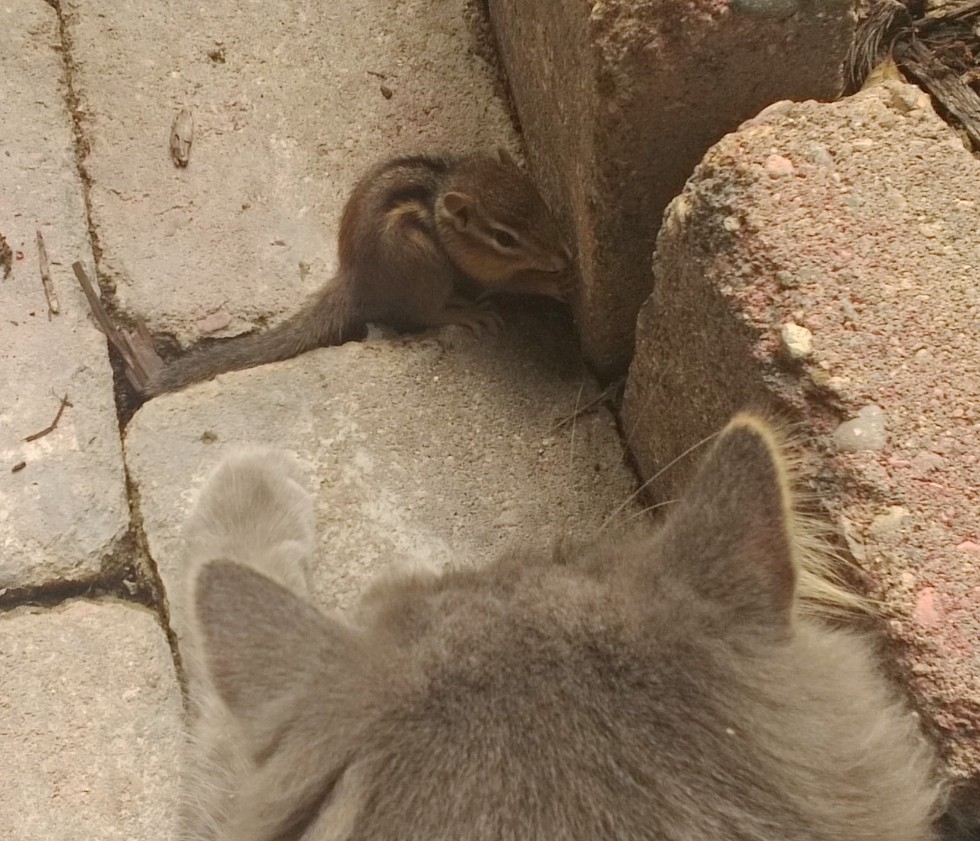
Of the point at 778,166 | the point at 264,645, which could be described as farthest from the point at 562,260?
the point at 264,645

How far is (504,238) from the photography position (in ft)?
9.52

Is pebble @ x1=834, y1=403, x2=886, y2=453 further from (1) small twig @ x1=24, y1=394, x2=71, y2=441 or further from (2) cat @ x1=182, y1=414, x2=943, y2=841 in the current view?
(1) small twig @ x1=24, y1=394, x2=71, y2=441

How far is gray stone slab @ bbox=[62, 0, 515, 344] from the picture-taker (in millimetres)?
2975

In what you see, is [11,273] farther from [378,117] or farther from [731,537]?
[731,537]

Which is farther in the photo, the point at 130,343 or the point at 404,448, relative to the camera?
the point at 130,343

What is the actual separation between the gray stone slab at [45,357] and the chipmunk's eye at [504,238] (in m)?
1.19

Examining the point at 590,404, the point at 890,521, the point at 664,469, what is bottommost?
the point at 590,404

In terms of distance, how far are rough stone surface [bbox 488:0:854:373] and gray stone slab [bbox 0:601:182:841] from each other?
1.49 m

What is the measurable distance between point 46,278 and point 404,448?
1186 mm

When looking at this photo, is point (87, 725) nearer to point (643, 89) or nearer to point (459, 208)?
point (459, 208)

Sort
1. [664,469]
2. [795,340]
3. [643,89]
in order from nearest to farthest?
[795,340]
[643,89]
[664,469]

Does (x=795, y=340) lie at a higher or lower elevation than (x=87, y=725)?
higher

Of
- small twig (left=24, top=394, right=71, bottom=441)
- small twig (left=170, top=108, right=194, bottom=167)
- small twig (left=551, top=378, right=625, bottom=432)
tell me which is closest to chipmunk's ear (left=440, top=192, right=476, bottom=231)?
small twig (left=551, top=378, right=625, bottom=432)

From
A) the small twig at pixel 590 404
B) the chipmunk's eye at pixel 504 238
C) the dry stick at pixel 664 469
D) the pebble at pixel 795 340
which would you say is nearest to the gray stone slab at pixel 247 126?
the chipmunk's eye at pixel 504 238
